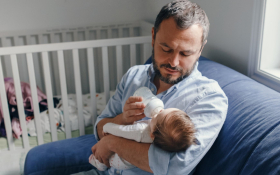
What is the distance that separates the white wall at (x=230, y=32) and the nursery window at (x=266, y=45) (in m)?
0.05

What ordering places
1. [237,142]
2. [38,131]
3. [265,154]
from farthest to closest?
[38,131]
[237,142]
[265,154]

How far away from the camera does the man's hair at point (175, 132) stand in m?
0.81

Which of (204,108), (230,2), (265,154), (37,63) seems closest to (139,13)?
(37,63)

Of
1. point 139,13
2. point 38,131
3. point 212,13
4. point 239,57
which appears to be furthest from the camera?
point 139,13

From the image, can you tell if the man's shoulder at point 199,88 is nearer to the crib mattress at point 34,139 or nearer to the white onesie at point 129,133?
the white onesie at point 129,133

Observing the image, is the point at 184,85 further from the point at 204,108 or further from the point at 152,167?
the point at 152,167

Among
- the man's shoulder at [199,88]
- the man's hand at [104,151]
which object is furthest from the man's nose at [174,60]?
the man's hand at [104,151]

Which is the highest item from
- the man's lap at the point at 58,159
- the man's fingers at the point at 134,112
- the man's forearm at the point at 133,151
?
the man's fingers at the point at 134,112

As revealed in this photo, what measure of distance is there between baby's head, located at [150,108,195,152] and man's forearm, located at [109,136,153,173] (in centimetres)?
10

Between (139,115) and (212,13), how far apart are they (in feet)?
2.82

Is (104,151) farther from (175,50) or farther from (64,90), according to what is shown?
(64,90)

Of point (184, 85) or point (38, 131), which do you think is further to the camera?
point (38, 131)

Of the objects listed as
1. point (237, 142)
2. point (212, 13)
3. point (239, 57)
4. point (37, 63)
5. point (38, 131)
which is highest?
point (212, 13)

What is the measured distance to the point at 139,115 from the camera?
1.05m
